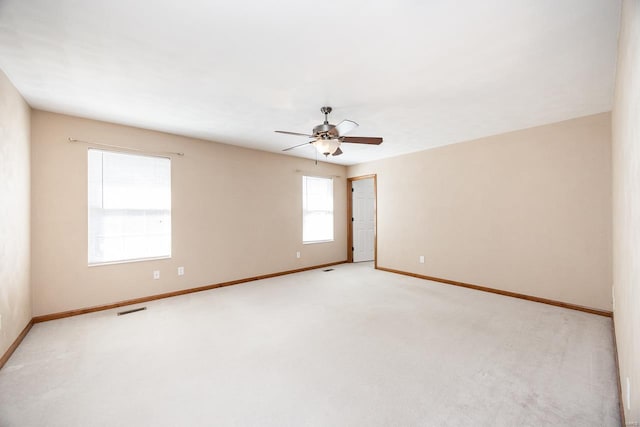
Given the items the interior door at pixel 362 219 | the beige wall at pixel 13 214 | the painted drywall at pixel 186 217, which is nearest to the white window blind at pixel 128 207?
the painted drywall at pixel 186 217

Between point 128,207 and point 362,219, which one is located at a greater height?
point 128,207

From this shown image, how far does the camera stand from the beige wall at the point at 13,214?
2287 millimetres

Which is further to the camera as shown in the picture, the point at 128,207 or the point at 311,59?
the point at 128,207

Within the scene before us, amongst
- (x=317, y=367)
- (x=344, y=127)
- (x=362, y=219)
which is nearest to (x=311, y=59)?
(x=344, y=127)

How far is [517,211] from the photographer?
3951mm

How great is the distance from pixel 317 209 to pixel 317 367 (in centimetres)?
413

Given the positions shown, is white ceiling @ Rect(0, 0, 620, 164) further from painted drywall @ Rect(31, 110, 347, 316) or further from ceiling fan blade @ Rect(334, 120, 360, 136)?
painted drywall @ Rect(31, 110, 347, 316)

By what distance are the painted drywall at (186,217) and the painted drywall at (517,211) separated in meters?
1.96

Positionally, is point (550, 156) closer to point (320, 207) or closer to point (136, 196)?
point (320, 207)

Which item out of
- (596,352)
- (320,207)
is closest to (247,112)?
(320,207)

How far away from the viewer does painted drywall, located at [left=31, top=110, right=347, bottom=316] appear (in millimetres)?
3172

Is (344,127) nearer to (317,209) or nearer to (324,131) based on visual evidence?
(324,131)

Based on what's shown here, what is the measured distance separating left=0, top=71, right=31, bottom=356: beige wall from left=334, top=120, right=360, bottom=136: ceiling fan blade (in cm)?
285

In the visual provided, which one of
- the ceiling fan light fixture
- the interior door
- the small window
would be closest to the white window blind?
the ceiling fan light fixture
